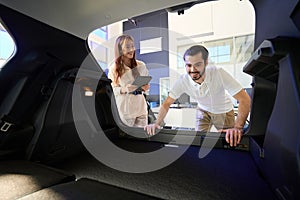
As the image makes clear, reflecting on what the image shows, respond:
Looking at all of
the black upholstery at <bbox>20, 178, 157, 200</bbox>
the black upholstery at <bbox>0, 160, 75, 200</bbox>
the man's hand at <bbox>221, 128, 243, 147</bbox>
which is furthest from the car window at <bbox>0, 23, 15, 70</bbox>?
the man's hand at <bbox>221, 128, 243, 147</bbox>

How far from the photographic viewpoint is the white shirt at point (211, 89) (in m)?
1.51

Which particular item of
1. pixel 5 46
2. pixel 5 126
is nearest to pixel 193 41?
pixel 5 46

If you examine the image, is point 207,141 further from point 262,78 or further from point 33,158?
point 33,158

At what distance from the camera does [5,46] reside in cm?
93

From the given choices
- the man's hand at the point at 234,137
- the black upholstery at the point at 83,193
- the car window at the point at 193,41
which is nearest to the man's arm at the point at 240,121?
the man's hand at the point at 234,137

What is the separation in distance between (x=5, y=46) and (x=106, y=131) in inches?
33.3

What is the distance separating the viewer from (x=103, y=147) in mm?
1259

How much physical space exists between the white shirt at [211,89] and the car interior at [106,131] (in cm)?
49

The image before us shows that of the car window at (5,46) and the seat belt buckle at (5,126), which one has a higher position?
the car window at (5,46)

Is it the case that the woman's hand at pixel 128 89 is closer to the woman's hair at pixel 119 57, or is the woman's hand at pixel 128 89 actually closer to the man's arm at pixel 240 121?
the woman's hair at pixel 119 57

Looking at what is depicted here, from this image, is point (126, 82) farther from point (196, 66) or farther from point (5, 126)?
point (5, 126)

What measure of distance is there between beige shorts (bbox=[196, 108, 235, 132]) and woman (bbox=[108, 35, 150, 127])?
681 millimetres

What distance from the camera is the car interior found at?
607 millimetres

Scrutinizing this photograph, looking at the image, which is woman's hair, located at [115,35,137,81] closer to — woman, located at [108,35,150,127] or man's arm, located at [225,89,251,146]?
woman, located at [108,35,150,127]
